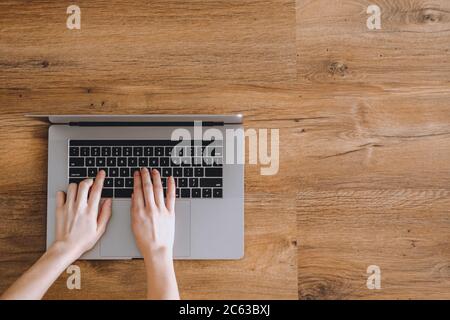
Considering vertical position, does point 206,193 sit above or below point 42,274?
above

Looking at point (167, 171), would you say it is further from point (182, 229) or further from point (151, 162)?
point (182, 229)

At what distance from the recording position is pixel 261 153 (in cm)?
112

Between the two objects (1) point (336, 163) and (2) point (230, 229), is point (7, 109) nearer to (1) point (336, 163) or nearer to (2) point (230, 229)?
(2) point (230, 229)

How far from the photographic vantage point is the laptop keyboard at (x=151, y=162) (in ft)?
3.60

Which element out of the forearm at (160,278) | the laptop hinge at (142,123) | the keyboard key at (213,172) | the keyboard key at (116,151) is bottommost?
the forearm at (160,278)

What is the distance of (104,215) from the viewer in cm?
109

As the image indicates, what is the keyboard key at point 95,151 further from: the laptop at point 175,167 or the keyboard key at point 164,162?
the keyboard key at point 164,162

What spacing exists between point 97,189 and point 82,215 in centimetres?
7

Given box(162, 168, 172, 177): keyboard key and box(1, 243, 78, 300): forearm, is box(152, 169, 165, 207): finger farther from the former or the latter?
box(1, 243, 78, 300): forearm

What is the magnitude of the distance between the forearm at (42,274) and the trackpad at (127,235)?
85mm

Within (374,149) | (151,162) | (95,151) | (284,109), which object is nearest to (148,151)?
(151,162)

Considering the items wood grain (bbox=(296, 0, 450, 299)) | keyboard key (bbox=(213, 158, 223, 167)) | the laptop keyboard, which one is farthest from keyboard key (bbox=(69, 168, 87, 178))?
wood grain (bbox=(296, 0, 450, 299))

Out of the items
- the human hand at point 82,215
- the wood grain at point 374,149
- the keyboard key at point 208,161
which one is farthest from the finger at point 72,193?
the wood grain at point 374,149

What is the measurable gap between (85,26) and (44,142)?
0.31 metres
